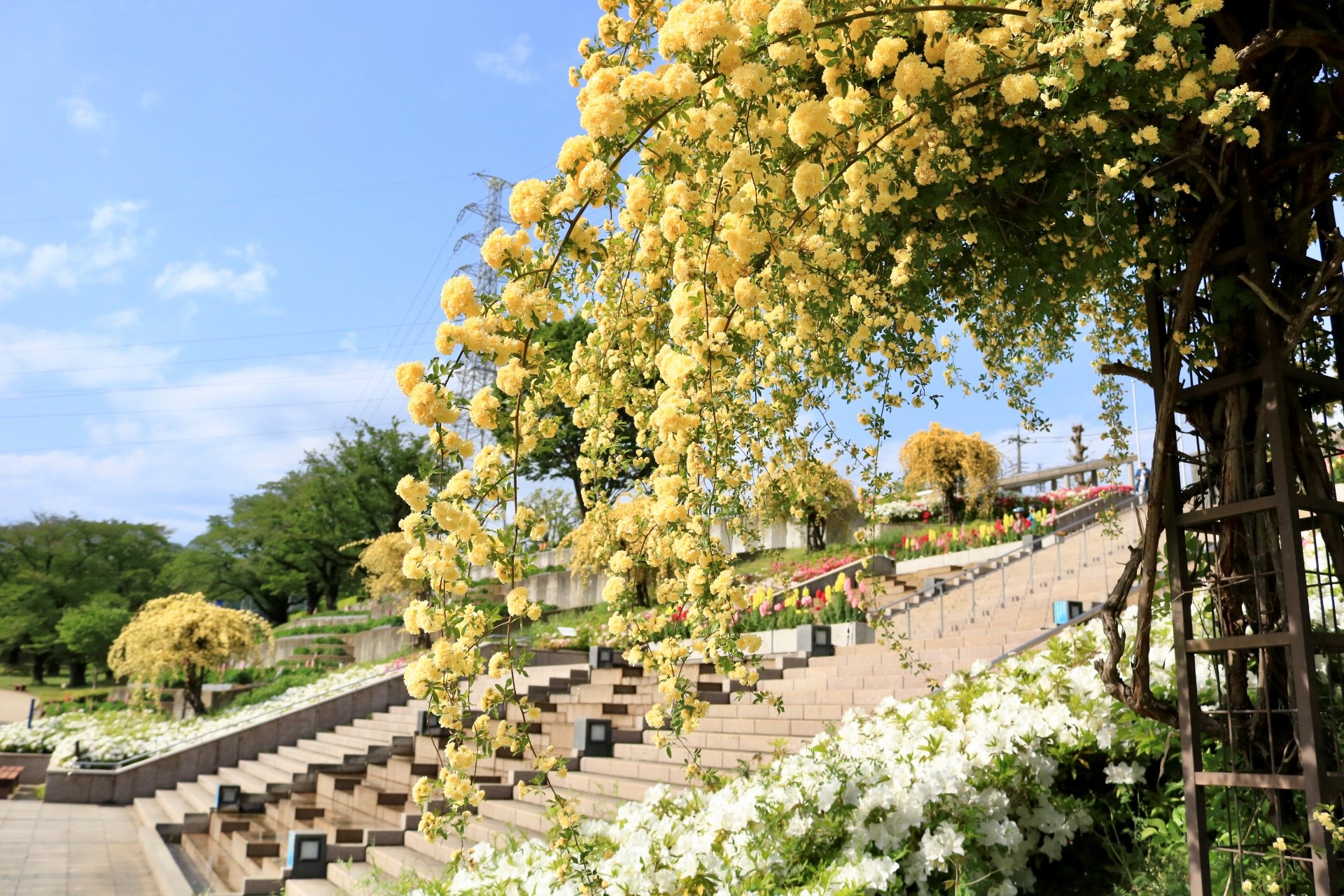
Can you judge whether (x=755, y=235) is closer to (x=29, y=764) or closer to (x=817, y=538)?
(x=817, y=538)

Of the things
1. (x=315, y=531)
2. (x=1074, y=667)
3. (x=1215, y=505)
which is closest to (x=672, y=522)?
(x=1215, y=505)

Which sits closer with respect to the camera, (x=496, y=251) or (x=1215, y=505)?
(x=496, y=251)

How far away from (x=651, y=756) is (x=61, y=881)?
18.2ft

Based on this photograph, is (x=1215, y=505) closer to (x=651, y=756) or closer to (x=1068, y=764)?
(x=1068, y=764)

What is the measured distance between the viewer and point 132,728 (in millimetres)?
19078

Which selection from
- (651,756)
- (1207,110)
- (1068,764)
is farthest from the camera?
(651,756)

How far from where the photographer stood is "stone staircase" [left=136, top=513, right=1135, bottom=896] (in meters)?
7.03

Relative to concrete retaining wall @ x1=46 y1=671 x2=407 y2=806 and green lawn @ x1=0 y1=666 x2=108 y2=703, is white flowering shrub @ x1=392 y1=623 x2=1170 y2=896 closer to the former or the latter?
concrete retaining wall @ x1=46 y1=671 x2=407 y2=806

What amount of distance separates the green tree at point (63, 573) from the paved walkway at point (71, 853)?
26.5 m

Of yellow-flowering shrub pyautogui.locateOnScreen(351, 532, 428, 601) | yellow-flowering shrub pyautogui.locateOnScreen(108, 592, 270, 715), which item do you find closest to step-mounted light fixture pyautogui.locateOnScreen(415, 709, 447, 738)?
yellow-flowering shrub pyautogui.locateOnScreen(108, 592, 270, 715)

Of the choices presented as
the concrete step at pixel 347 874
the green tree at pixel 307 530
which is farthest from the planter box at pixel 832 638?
the green tree at pixel 307 530

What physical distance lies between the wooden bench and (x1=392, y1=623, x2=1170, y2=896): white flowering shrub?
1623 cm

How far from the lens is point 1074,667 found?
4480mm

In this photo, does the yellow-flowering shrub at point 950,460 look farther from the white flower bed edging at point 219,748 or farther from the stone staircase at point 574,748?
the white flower bed edging at point 219,748
